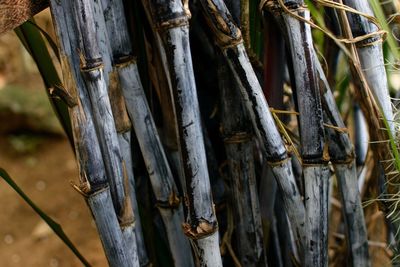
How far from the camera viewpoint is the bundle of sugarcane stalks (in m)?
0.72

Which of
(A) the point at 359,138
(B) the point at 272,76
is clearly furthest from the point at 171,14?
(A) the point at 359,138

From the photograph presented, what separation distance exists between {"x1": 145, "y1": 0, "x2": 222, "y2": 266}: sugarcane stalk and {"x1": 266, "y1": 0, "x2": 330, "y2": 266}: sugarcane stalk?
0.12m

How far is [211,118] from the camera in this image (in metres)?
0.97

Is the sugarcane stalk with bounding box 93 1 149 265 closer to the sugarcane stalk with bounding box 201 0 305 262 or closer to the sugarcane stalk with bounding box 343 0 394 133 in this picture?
the sugarcane stalk with bounding box 201 0 305 262

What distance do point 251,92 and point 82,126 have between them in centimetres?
18

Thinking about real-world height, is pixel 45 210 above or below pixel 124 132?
below

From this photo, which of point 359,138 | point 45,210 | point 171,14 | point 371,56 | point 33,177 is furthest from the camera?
point 33,177

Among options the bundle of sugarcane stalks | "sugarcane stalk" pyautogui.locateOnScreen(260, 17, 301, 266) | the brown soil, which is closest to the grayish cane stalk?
the bundle of sugarcane stalks

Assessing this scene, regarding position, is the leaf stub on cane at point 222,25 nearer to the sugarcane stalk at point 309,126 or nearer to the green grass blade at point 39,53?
the sugarcane stalk at point 309,126

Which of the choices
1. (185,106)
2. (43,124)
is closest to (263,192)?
(185,106)

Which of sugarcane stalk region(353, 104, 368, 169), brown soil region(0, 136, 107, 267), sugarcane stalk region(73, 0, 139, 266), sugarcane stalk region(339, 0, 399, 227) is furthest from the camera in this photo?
brown soil region(0, 136, 107, 267)

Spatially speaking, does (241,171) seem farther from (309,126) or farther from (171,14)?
(171,14)

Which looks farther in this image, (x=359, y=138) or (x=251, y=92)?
(x=359, y=138)

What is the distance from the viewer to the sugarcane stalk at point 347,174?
81cm
